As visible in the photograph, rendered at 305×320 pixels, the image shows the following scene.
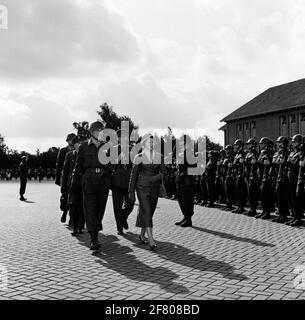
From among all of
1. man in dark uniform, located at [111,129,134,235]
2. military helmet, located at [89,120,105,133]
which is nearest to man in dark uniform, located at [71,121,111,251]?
military helmet, located at [89,120,105,133]

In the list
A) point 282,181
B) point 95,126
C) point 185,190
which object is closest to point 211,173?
point 282,181

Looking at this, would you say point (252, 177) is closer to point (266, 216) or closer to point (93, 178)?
point (266, 216)

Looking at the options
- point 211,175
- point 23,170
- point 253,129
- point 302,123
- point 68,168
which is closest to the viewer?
point 68,168

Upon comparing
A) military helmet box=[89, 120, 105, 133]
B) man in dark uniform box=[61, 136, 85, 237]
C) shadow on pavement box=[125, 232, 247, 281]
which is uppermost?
military helmet box=[89, 120, 105, 133]

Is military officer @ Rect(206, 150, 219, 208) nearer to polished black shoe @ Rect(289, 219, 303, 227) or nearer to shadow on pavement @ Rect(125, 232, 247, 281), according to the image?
polished black shoe @ Rect(289, 219, 303, 227)

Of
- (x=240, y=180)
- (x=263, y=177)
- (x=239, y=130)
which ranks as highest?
(x=239, y=130)

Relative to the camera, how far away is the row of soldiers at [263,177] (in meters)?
11.3

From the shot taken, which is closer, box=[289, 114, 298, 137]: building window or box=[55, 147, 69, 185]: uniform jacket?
box=[55, 147, 69, 185]: uniform jacket

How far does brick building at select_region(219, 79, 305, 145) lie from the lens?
47.0 meters

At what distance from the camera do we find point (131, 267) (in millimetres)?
6586

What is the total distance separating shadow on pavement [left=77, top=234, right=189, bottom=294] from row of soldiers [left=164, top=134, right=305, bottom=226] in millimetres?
4936

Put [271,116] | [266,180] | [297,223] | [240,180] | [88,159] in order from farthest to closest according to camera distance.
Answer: [271,116] → [240,180] → [266,180] → [297,223] → [88,159]

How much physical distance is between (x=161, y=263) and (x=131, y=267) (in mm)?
523
